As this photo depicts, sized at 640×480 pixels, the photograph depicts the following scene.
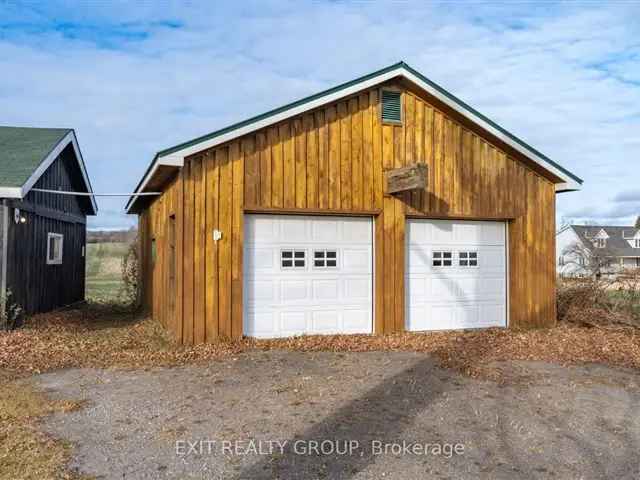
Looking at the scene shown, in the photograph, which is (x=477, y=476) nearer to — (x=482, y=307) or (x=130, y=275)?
(x=482, y=307)

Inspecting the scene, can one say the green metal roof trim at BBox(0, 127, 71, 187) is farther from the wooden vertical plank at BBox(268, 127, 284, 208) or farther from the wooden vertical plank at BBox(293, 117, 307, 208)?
the wooden vertical plank at BBox(293, 117, 307, 208)

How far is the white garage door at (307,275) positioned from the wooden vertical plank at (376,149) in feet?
1.66

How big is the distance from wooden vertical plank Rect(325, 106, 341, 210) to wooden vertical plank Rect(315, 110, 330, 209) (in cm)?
7

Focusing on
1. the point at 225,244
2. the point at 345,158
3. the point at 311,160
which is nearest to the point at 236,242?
the point at 225,244

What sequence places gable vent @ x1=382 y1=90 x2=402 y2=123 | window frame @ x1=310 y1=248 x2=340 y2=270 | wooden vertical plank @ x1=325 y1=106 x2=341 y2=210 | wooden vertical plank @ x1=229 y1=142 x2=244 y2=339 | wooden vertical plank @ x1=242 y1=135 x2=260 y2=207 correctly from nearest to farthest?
wooden vertical plank @ x1=229 y1=142 x2=244 y2=339, wooden vertical plank @ x1=242 y1=135 x2=260 y2=207, wooden vertical plank @ x1=325 y1=106 x2=341 y2=210, window frame @ x1=310 y1=248 x2=340 y2=270, gable vent @ x1=382 y1=90 x2=402 y2=123

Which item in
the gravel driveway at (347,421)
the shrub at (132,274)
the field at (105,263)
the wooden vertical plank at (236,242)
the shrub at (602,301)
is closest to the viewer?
the gravel driveway at (347,421)

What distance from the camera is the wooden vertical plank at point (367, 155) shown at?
9.79m

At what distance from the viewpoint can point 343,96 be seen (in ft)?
31.3

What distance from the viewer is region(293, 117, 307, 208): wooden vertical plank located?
937 cm

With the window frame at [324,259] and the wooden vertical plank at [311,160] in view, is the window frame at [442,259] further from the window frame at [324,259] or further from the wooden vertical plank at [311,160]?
the wooden vertical plank at [311,160]

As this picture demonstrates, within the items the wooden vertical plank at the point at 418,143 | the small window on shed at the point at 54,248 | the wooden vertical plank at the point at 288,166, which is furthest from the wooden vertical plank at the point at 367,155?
the small window on shed at the point at 54,248

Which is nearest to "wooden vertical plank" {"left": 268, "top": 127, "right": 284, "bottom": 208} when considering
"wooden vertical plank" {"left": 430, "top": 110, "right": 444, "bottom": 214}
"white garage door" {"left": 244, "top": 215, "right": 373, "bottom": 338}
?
"white garage door" {"left": 244, "top": 215, "right": 373, "bottom": 338}

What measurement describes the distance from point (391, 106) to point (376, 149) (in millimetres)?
859

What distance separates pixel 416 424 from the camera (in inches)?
215
